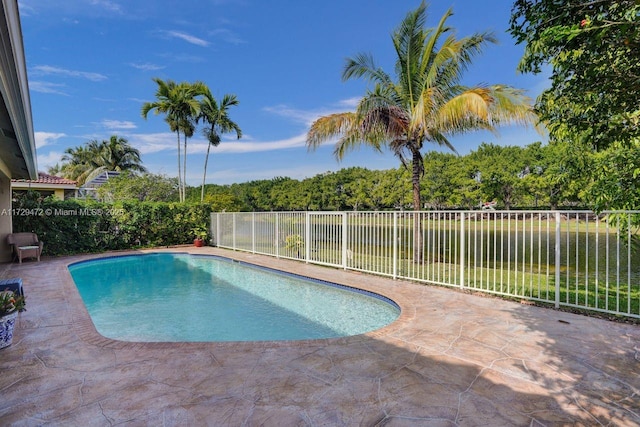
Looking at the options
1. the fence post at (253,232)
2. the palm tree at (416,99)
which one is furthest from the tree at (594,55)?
the fence post at (253,232)

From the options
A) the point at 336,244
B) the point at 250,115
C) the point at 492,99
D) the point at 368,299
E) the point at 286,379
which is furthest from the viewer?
the point at 250,115

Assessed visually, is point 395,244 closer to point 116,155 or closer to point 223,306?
point 223,306

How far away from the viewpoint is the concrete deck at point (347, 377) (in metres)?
2.82

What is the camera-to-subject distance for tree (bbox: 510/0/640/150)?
2.48 m

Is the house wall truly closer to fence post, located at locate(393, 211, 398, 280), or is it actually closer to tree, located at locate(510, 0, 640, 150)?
fence post, located at locate(393, 211, 398, 280)

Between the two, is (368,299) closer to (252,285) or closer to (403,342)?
(403,342)

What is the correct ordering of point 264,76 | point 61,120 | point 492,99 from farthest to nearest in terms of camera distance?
point 61,120
point 264,76
point 492,99

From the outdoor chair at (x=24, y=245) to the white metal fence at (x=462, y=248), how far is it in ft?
24.8

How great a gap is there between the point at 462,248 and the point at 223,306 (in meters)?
5.65

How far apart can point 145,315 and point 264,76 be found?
46.8 ft

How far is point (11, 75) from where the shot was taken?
3129 millimetres

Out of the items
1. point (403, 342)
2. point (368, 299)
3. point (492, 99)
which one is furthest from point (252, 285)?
point (492, 99)

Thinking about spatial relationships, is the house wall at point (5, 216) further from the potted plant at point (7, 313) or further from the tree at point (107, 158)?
the tree at point (107, 158)

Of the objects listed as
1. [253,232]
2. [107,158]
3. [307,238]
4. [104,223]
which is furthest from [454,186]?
[107,158]
